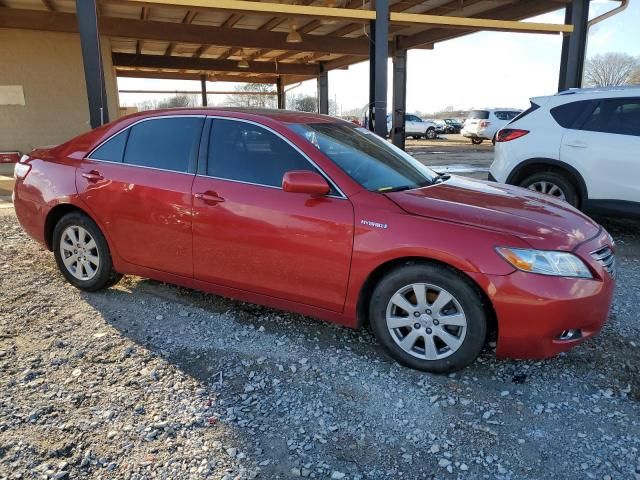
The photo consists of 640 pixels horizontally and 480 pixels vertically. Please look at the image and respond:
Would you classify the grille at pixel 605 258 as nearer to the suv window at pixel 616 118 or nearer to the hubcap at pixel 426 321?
the hubcap at pixel 426 321

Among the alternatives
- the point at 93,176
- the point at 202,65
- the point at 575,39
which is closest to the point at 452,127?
the point at 202,65

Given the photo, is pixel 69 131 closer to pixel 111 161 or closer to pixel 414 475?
pixel 111 161

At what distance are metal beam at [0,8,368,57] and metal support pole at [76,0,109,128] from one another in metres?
5.62

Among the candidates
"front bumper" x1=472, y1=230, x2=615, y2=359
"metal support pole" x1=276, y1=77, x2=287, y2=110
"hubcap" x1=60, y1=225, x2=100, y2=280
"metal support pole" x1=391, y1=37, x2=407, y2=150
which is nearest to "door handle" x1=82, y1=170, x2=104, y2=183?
"hubcap" x1=60, y1=225, x2=100, y2=280

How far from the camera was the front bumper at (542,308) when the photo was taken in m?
2.82

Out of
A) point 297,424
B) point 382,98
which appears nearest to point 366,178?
point 297,424

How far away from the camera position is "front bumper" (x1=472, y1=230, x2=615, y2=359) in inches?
111

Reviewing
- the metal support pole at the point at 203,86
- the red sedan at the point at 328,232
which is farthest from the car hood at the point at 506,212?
the metal support pole at the point at 203,86

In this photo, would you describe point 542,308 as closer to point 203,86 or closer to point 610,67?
point 203,86

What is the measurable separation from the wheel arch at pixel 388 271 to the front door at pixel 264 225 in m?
0.13

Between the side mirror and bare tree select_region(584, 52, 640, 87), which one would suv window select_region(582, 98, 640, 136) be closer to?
the side mirror

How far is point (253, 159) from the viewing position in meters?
3.61

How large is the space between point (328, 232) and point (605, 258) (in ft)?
5.75

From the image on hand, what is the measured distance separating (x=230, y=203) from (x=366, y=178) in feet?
3.14
